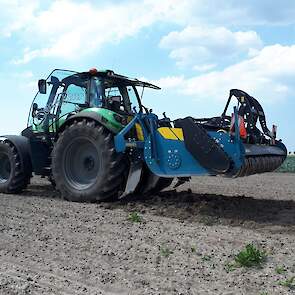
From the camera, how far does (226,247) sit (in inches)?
208

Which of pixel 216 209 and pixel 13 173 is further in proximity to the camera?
pixel 13 173

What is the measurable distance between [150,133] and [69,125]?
1.73 meters

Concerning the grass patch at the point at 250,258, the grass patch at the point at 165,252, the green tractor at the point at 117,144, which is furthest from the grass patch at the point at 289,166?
the grass patch at the point at 250,258

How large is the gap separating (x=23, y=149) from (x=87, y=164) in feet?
6.10

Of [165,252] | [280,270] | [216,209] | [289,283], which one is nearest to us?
[289,283]

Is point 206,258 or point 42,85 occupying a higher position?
point 42,85

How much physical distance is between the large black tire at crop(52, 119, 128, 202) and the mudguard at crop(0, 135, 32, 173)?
1.24 metres

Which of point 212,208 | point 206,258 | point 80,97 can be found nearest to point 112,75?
point 80,97

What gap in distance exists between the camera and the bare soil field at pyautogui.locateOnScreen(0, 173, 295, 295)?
4238 millimetres

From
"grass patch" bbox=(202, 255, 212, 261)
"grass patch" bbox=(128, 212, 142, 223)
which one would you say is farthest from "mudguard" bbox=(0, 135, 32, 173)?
"grass patch" bbox=(202, 255, 212, 261)

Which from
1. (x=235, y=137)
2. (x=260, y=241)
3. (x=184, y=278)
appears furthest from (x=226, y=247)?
(x=235, y=137)

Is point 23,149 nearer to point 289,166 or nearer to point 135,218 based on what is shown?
point 135,218

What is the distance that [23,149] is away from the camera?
10023 mm

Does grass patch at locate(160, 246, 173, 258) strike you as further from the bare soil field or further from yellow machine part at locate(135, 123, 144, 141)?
yellow machine part at locate(135, 123, 144, 141)
